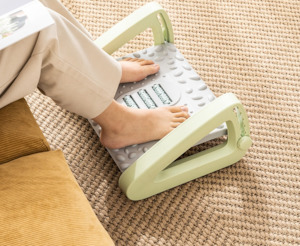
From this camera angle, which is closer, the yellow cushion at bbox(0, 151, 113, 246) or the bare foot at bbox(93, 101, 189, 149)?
the yellow cushion at bbox(0, 151, 113, 246)

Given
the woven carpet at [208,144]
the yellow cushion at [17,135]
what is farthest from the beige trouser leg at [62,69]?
the woven carpet at [208,144]

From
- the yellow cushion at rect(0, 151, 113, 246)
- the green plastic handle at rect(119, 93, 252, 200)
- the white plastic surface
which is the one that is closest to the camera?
the yellow cushion at rect(0, 151, 113, 246)

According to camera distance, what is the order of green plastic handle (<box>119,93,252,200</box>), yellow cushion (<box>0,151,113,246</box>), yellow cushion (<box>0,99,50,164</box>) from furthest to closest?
green plastic handle (<box>119,93,252,200</box>)
yellow cushion (<box>0,99,50,164</box>)
yellow cushion (<box>0,151,113,246</box>)

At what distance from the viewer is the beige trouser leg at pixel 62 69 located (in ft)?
2.65

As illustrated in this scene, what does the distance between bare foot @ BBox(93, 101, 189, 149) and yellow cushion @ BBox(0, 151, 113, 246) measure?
0.78 feet

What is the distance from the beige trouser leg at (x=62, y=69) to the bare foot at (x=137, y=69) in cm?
18

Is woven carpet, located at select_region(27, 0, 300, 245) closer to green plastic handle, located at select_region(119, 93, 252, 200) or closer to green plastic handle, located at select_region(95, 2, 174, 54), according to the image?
green plastic handle, located at select_region(119, 93, 252, 200)

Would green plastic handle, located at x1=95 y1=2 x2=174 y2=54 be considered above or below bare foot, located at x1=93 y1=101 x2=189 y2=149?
above

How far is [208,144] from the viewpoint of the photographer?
1.18 m

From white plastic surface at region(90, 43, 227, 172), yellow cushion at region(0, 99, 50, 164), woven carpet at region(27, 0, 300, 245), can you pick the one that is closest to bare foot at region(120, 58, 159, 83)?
white plastic surface at region(90, 43, 227, 172)

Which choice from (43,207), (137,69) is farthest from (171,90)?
(43,207)

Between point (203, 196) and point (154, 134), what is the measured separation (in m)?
0.19

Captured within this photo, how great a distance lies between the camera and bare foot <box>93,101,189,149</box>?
1.06 metres

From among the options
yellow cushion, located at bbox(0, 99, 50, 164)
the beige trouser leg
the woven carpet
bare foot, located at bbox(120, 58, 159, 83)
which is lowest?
the woven carpet
